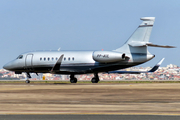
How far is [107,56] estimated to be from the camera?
45.3 meters

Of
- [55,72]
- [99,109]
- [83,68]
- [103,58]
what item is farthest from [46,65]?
[99,109]

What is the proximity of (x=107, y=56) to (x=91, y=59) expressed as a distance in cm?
247

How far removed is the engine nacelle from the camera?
44844 millimetres

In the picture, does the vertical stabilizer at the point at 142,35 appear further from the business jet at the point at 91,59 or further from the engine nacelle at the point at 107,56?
the engine nacelle at the point at 107,56

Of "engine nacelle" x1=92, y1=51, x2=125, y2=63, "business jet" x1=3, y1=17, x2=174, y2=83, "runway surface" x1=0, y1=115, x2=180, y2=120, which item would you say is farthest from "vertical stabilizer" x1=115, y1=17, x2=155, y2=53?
"runway surface" x1=0, y1=115, x2=180, y2=120

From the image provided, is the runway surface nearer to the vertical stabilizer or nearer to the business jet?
the business jet

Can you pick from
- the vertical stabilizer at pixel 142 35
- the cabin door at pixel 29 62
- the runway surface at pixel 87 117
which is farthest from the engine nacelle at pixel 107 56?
the runway surface at pixel 87 117

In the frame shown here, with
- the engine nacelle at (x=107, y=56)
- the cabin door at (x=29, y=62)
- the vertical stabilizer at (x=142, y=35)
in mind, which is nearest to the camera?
the engine nacelle at (x=107, y=56)

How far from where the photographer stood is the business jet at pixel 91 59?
45.3m

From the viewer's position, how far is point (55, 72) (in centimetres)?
4847

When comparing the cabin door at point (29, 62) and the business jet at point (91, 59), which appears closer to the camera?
the business jet at point (91, 59)

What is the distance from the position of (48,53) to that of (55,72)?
2995mm

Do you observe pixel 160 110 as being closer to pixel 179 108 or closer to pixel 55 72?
pixel 179 108

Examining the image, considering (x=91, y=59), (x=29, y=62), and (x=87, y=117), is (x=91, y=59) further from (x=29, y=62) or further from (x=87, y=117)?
(x=87, y=117)
